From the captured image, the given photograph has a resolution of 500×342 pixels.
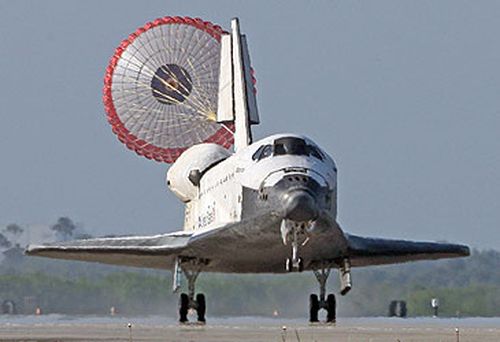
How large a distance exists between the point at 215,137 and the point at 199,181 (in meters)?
7.86

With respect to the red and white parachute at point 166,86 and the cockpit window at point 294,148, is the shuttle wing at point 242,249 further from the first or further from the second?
the red and white parachute at point 166,86

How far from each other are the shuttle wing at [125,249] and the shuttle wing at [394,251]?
314 centimetres

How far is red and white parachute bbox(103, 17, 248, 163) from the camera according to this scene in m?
43.2

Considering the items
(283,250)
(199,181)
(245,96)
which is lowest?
(283,250)

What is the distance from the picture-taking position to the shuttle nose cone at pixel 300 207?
25938 mm

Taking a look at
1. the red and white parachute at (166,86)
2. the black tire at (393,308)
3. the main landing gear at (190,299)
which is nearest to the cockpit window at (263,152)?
the main landing gear at (190,299)

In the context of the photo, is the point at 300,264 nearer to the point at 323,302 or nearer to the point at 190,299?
the point at 323,302

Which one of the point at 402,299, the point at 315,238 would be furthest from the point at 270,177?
the point at 402,299

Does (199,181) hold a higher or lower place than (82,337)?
higher

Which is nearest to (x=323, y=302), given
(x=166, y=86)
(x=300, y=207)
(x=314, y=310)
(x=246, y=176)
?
(x=314, y=310)

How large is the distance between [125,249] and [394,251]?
5154mm

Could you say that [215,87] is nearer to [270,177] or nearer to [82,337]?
[270,177]

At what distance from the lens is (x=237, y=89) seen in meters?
37.4

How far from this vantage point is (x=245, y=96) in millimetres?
37156
